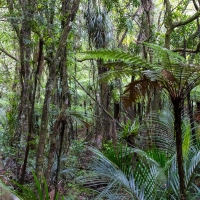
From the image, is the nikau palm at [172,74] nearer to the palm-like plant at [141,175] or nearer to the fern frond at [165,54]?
the fern frond at [165,54]

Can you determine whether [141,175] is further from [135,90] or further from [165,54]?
[165,54]

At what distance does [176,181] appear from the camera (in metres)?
3.05

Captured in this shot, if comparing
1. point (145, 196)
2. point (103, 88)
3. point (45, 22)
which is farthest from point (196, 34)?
point (145, 196)

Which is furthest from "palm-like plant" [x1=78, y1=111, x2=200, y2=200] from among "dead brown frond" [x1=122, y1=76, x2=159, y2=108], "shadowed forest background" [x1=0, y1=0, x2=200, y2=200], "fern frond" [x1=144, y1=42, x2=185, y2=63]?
"fern frond" [x1=144, y1=42, x2=185, y2=63]

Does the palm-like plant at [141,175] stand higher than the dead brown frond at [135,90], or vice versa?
the dead brown frond at [135,90]

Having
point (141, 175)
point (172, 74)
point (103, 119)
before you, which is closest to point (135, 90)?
point (172, 74)

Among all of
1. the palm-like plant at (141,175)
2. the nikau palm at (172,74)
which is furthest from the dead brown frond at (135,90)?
the palm-like plant at (141,175)

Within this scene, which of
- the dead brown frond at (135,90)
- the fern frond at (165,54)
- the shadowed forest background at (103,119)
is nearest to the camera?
the fern frond at (165,54)

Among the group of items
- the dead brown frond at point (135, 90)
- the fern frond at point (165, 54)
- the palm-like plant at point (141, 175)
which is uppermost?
the fern frond at point (165, 54)

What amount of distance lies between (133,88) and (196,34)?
388 cm

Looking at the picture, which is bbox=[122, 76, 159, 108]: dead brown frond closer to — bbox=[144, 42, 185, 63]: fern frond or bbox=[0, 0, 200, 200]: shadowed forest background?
bbox=[0, 0, 200, 200]: shadowed forest background

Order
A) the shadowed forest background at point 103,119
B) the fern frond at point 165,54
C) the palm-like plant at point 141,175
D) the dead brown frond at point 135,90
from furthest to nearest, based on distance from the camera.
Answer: the dead brown frond at point 135,90
the palm-like plant at point 141,175
the shadowed forest background at point 103,119
the fern frond at point 165,54

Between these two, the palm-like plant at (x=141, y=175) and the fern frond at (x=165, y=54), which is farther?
the palm-like plant at (x=141, y=175)

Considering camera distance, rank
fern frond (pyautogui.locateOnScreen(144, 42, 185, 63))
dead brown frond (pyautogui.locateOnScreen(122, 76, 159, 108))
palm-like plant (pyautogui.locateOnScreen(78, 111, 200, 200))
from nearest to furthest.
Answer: fern frond (pyautogui.locateOnScreen(144, 42, 185, 63))
palm-like plant (pyautogui.locateOnScreen(78, 111, 200, 200))
dead brown frond (pyautogui.locateOnScreen(122, 76, 159, 108))
